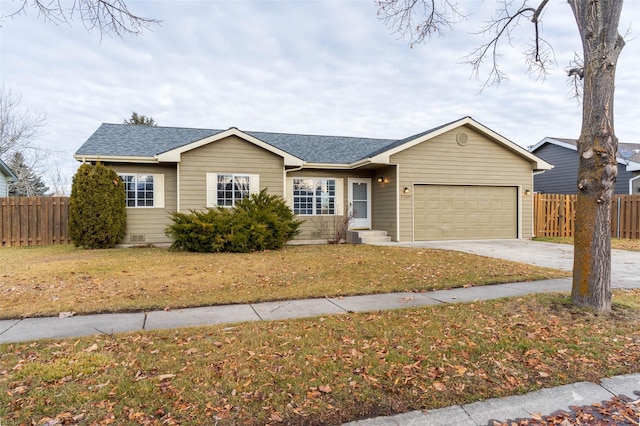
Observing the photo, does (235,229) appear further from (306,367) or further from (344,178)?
(306,367)

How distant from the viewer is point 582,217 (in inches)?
178

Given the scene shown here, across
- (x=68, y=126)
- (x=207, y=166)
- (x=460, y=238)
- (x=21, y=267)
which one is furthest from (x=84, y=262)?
(x=68, y=126)

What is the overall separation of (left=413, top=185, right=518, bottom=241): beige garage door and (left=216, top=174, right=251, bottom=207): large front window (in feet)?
21.3

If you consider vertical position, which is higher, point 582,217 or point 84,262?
point 582,217

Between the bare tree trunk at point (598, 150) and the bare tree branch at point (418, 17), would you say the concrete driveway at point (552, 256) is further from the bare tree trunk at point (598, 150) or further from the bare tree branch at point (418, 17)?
the bare tree branch at point (418, 17)

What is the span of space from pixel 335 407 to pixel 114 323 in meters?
3.14

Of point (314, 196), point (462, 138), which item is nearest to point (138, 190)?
point (314, 196)

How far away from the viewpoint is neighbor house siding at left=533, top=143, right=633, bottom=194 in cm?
1914

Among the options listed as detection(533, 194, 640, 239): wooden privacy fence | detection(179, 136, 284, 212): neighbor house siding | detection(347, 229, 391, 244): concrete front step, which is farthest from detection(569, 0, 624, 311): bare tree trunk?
detection(533, 194, 640, 239): wooden privacy fence

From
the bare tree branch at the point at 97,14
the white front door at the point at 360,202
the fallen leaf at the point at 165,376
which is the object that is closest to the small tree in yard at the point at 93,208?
the bare tree branch at the point at 97,14

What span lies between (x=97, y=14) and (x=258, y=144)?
8003 millimetres

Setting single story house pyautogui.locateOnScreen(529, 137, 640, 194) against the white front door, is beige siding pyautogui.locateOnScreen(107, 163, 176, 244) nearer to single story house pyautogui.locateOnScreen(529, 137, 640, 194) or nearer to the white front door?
the white front door

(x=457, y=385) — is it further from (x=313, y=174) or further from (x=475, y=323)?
(x=313, y=174)

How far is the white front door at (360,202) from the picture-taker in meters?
15.1
